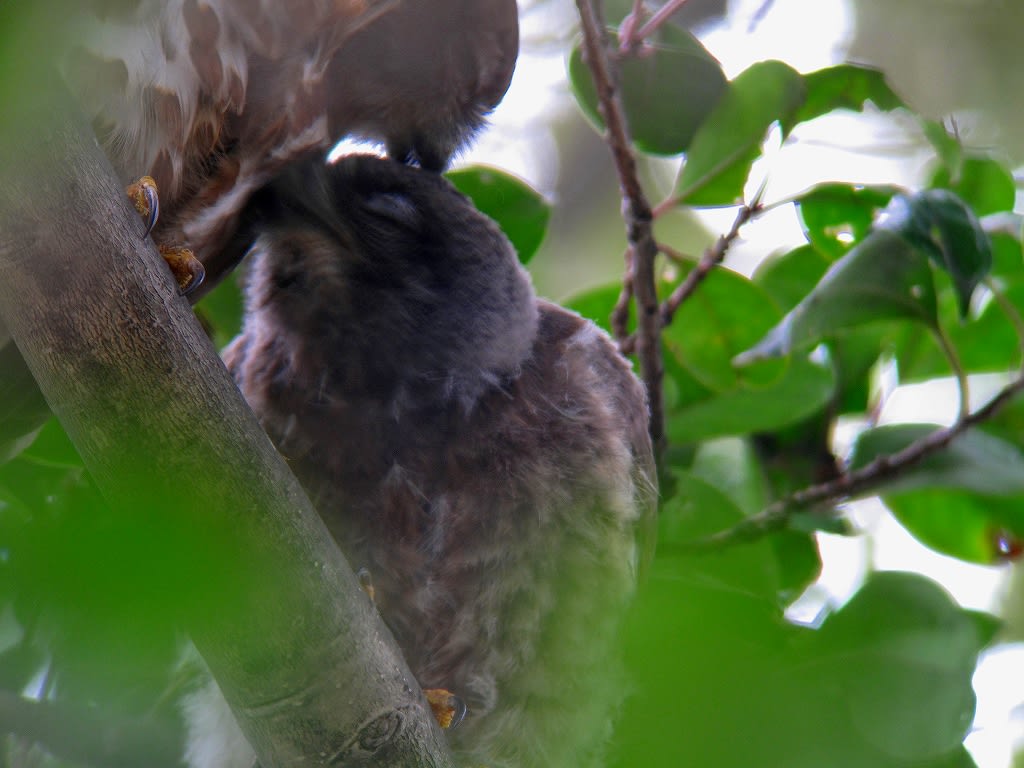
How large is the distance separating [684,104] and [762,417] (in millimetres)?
618

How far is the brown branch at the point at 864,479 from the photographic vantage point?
2045 mm

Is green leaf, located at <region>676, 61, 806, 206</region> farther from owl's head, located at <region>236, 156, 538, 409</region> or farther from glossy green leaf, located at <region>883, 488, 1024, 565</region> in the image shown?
glossy green leaf, located at <region>883, 488, 1024, 565</region>

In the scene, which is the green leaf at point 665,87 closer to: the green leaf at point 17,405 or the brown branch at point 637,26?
the brown branch at point 637,26

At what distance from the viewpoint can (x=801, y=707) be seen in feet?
2.71

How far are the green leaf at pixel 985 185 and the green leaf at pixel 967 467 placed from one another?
1.71 feet

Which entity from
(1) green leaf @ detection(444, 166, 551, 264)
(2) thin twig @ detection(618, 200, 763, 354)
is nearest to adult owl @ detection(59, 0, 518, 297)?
(1) green leaf @ detection(444, 166, 551, 264)

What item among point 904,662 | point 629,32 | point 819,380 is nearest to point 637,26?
point 629,32

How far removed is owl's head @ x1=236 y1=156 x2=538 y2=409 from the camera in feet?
6.08

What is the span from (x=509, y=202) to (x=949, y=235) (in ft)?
2.78

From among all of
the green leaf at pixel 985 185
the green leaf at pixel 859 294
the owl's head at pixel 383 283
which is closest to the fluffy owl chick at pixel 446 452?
the owl's head at pixel 383 283

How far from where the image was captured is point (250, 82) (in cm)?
173

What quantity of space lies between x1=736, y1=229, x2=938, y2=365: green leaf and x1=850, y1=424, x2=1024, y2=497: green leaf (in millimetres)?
298

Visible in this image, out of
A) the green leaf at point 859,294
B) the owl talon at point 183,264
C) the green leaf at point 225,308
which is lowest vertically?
the green leaf at point 859,294

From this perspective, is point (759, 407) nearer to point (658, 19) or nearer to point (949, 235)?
point (949, 235)
